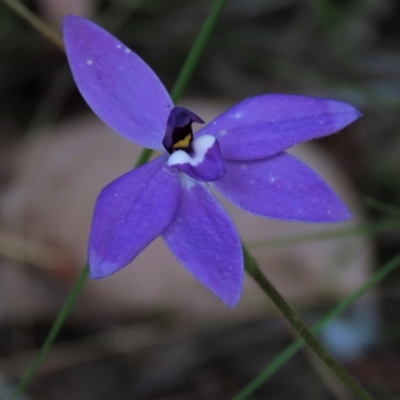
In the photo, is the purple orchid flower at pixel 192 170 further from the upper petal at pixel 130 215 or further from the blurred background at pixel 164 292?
the blurred background at pixel 164 292

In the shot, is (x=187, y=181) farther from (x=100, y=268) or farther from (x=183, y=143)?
(x=100, y=268)

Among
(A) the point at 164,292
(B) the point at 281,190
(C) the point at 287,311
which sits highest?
(B) the point at 281,190

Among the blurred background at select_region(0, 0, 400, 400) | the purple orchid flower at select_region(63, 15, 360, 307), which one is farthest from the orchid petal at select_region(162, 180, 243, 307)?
the blurred background at select_region(0, 0, 400, 400)

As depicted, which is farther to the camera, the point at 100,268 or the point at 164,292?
the point at 164,292

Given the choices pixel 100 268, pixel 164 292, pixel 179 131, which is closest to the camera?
pixel 100 268

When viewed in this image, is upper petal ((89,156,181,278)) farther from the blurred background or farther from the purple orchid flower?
the blurred background

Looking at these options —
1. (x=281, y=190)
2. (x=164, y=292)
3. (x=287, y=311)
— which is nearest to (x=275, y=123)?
(x=281, y=190)
